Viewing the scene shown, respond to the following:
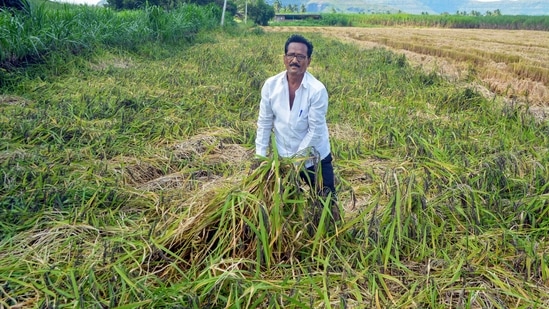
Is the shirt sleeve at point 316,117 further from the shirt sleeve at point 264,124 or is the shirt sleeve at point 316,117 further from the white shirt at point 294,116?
the shirt sleeve at point 264,124

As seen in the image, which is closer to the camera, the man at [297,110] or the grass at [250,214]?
the grass at [250,214]

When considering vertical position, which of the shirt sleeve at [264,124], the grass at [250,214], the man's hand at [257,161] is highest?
the shirt sleeve at [264,124]

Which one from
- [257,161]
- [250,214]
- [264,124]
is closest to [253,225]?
[250,214]

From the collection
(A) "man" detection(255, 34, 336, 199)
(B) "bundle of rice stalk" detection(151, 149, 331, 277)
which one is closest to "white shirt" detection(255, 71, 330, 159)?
(A) "man" detection(255, 34, 336, 199)

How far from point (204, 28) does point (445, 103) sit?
1335 cm

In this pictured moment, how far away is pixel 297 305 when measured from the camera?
2012 millimetres

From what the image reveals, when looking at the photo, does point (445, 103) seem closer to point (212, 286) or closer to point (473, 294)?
point (473, 294)

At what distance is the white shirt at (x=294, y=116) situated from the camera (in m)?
2.49

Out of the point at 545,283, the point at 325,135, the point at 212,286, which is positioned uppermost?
the point at 325,135

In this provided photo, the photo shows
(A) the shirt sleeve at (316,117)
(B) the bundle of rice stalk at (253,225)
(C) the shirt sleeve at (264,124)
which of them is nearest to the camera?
(B) the bundle of rice stalk at (253,225)

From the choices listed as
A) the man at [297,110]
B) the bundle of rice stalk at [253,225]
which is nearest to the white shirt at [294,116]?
the man at [297,110]

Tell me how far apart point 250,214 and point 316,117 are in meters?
0.65

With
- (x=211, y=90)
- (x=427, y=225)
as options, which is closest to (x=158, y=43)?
(x=211, y=90)

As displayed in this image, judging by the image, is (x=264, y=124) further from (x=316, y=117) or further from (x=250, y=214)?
(x=250, y=214)
